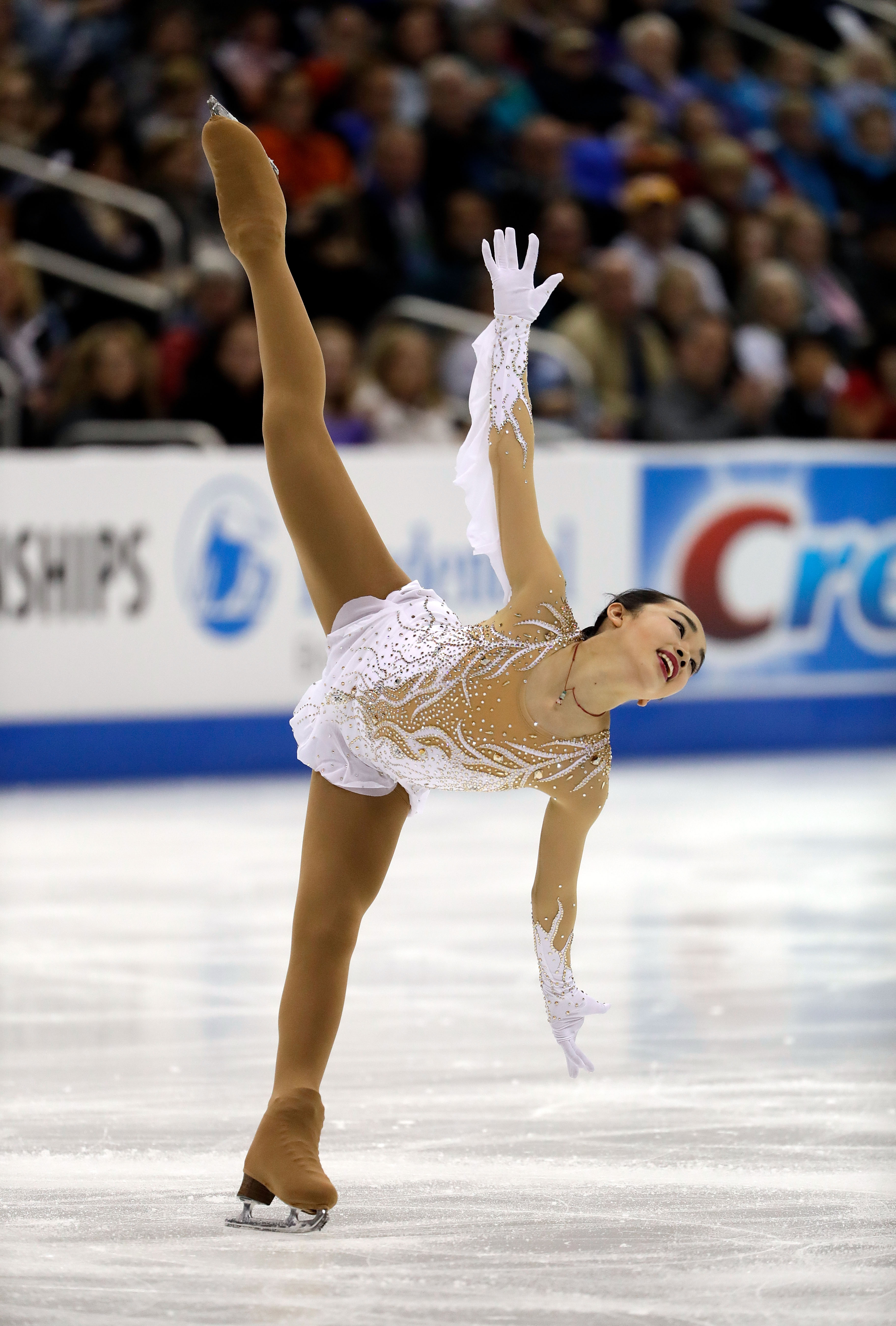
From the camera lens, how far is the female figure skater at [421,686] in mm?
2947

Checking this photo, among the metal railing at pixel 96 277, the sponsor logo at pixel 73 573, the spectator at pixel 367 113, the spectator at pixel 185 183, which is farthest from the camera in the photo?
the spectator at pixel 367 113

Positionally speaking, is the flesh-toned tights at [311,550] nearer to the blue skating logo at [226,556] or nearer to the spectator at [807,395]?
the blue skating logo at [226,556]

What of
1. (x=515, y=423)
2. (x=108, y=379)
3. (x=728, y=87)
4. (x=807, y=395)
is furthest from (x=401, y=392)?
(x=515, y=423)

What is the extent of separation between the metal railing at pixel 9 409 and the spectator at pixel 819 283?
4.25m

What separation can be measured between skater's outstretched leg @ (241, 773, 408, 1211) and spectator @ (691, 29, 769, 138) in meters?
8.61

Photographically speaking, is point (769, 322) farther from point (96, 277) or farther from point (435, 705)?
point (435, 705)

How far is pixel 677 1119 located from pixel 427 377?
484 cm

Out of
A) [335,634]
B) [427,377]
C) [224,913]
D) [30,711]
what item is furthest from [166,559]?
[335,634]

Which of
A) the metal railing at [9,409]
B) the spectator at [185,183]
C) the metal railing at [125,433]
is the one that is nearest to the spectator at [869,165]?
the spectator at [185,183]

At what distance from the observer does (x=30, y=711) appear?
7129 millimetres

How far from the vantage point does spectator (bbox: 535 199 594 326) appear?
9.01 metres

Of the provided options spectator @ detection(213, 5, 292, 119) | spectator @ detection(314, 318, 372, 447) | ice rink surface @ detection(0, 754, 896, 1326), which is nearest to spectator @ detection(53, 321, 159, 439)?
spectator @ detection(314, 318, 372, 447)

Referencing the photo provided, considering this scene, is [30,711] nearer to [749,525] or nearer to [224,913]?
[224,913]

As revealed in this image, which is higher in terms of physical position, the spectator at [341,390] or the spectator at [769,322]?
the spectator at [769,322]
